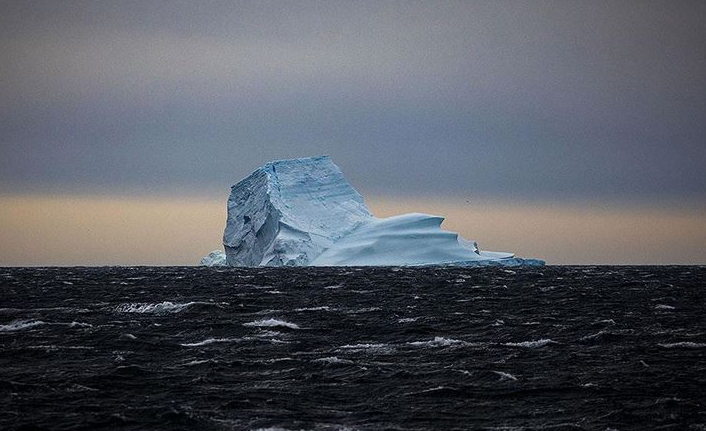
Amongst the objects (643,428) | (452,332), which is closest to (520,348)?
(452,332)

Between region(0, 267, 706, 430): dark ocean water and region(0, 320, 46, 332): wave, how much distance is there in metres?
0.10

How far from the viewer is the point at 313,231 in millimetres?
127500

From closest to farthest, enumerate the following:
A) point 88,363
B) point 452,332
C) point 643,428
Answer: point 643,428, point 88,363, point 452,332

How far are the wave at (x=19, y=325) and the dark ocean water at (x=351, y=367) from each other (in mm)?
97

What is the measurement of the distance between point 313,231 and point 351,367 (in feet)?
328

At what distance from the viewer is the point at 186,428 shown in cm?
1992

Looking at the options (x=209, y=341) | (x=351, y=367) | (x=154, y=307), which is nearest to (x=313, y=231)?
(x=154, y=307)

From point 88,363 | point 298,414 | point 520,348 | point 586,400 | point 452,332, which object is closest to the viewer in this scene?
point 298,414

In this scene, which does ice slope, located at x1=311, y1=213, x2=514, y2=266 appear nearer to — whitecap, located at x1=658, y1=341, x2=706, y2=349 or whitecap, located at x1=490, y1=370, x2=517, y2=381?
whitecap, located at x1=658, y1=341, x2=706, y2=349

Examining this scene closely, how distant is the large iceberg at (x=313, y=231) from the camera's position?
123750mm

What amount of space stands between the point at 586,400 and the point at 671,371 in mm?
4964

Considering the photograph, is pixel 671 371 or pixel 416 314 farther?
pixel 416 314

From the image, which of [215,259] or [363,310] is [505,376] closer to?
[363,310]

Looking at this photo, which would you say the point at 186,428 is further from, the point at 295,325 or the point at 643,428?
the point at 295,325
